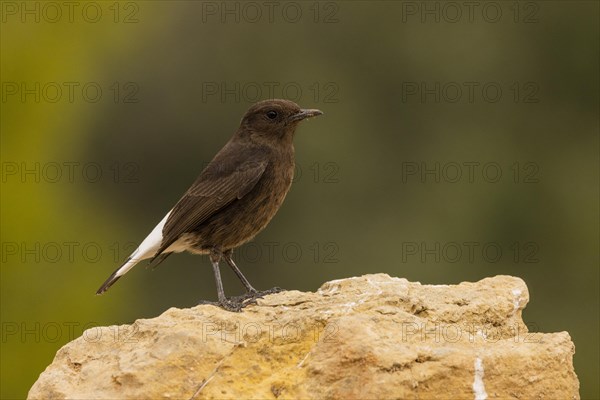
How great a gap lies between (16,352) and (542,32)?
52.9ft

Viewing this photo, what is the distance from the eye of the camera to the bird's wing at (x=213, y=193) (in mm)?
10797

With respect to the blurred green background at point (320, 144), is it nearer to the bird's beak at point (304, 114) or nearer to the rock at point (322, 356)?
the bird's beak at point (304, 114)

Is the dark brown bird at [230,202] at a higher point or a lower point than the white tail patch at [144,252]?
higher

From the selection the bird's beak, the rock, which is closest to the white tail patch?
the bird's beak

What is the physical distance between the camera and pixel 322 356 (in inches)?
336

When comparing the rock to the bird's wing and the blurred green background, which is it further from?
the blurred green background

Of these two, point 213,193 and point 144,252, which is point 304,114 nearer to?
point 213,193

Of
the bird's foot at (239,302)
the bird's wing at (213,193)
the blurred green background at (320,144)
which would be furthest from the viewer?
the blurred green background at (320,144)

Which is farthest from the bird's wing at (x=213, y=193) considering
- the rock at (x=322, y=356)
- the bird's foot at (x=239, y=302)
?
the rock at (x=322, y=356)

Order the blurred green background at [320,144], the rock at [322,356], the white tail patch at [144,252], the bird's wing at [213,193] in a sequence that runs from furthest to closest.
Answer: the blurred green background at [320,144] → the white tail patch at [144,252] → the bird's wing at [213,193] → the rock at [322,356]

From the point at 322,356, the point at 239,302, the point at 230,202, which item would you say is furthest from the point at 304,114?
the point at 322,356

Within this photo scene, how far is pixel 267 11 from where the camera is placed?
30.1m

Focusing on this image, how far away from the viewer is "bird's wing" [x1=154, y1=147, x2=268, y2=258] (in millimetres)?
10797

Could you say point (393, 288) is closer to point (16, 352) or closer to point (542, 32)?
point (16, 352)
